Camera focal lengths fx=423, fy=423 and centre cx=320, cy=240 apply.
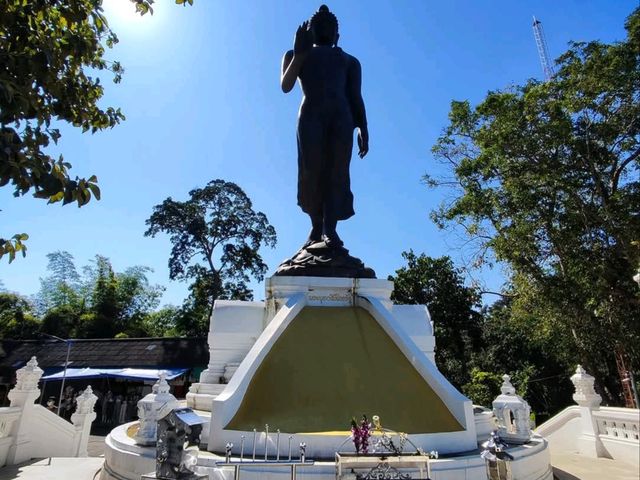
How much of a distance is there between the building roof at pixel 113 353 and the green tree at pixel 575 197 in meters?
12.9

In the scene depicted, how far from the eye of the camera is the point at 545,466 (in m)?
4.05

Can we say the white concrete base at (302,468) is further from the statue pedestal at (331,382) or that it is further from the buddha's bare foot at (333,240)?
the buddha's bare foot at (333,240)

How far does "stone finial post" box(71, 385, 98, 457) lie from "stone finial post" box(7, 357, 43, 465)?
1.20 meters

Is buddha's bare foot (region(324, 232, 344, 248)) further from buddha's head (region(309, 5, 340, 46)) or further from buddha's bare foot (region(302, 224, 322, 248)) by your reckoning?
buddha's head (region(309, 5, 340, 46))

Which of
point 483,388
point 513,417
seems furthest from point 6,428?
point 483,388

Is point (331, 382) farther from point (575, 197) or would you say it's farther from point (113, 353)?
point (113, 353)

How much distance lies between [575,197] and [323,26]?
752 centimetres

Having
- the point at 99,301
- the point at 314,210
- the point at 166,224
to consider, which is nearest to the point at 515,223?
the point at 314,210

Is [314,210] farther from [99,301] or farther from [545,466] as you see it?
[99,301]

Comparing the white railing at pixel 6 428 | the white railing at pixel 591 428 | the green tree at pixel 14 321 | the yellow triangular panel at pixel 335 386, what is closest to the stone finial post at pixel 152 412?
the yellow triangular panel at pixel 335 386

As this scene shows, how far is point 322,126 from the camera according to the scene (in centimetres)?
718

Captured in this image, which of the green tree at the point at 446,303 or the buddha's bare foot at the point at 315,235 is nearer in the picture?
the buddha's bare foot at the point at 315,235

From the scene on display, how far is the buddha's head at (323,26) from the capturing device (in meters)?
7.55

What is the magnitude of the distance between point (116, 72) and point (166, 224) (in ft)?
55.4
